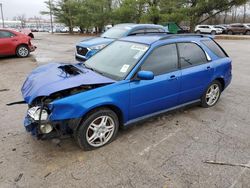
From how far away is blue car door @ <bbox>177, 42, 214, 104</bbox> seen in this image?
4.21 m

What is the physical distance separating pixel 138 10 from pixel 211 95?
29964 millimetres

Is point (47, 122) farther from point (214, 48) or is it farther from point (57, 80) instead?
point (214, 48)

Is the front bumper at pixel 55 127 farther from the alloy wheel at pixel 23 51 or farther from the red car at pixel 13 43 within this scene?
the alloy wheel at pixel 23 51

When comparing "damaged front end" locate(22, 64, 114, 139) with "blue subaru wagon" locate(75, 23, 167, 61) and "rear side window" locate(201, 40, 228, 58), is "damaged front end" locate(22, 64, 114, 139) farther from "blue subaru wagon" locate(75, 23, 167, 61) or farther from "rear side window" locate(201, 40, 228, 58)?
"blue subaru wagon" locate(75, 23, 167, 61)

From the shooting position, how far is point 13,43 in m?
11.1

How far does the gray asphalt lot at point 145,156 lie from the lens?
111 inches

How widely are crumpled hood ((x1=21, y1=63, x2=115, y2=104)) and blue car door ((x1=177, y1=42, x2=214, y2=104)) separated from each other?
150 cm

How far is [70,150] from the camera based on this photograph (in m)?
3.38

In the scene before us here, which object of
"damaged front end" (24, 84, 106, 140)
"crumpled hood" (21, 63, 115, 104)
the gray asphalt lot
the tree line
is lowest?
the gray asphalt lot

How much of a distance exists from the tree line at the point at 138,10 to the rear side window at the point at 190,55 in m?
26.9

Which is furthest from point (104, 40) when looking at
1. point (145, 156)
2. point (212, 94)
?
point (145, 156)

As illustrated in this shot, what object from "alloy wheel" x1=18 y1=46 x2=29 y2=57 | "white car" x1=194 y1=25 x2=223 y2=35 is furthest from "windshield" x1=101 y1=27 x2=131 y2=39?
"white car" x1=194 y1=25 x2=223 y2=35

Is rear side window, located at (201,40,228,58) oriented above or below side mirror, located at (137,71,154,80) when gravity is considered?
above

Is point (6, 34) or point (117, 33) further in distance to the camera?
point (6, 34)
